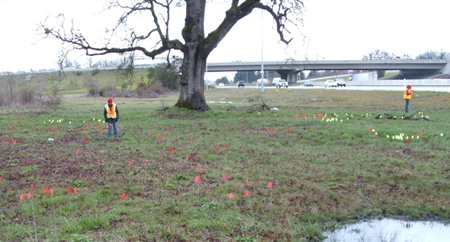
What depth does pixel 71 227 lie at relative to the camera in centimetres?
570

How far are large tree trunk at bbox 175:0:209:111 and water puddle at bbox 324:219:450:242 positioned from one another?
16.4 m

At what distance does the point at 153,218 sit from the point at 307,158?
567 cm

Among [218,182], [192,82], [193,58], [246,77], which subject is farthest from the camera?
[246,77]

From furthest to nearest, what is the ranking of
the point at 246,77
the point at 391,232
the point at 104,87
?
the point at 246,77 < the point at 104,87 < the point at 391,232

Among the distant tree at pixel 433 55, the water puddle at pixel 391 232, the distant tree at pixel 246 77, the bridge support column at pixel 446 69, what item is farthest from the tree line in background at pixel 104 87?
the distant tree at pixel 246 77

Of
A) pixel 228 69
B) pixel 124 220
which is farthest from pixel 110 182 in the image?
pixel 228 69

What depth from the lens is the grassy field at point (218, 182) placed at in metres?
5.97

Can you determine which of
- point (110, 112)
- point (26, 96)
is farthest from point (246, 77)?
point (110, 112)

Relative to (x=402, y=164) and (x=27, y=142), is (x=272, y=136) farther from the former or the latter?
(x=27, y=142)

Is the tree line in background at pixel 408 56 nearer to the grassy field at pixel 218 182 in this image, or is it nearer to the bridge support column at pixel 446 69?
the bridge support column at pixel 446 69

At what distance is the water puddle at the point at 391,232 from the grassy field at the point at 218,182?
27cm

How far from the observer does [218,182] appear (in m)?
8.37

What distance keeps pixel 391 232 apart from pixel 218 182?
3.56m

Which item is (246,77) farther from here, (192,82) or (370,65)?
(192,82)
